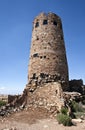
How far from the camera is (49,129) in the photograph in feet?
35.0

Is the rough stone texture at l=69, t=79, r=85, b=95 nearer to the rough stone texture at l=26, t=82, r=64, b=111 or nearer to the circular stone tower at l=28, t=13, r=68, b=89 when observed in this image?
the circular stone tower at l=28, t=13, r=68, b=89

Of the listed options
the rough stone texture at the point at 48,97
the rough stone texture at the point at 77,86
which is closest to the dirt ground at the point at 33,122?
the rough stone texture at the point at 48,97

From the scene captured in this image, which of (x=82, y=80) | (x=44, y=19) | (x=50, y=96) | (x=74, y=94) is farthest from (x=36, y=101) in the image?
(x=44, y=19)

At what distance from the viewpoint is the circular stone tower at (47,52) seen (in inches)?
893

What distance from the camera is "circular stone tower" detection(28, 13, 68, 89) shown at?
22.7 metres

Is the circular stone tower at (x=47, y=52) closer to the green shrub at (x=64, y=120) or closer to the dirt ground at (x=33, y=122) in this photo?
the dirt ground at (x=33, y=122)

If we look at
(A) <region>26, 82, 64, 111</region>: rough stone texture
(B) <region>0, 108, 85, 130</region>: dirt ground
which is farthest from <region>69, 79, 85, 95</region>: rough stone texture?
(B) <region>0, 108, 85, 130</region>: dirt ground

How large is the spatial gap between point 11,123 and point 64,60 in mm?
13486

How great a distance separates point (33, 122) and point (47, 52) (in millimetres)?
12125

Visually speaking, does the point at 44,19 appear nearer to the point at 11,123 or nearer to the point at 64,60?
the point at 64,60

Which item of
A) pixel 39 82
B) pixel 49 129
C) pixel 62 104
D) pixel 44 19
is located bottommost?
pixel 49 129

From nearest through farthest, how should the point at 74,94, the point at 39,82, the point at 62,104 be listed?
the point at 62,104 → the point at 74,94 → the point at 39,82

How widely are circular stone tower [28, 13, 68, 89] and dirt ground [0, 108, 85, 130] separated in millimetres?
6985

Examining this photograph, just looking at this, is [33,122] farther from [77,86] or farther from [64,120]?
[77,86]
